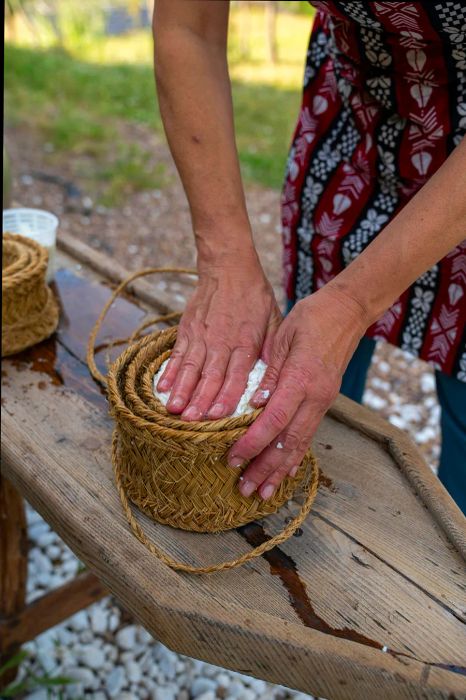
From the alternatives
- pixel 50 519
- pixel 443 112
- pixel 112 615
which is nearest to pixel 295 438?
pixel 50 519

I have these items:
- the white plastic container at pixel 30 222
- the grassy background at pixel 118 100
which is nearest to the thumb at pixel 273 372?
the white plastic container at pixel 30 222

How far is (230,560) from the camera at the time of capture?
129 centimetres

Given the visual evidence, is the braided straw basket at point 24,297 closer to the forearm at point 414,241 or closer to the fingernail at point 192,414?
the fingernail at point 192,414

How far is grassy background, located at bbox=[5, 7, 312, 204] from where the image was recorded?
5.24 m

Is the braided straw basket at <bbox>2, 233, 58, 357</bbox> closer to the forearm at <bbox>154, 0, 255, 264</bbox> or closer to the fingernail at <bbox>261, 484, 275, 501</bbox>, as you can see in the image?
the forearm at <bbox>154, 0, 255, 264</bbox>

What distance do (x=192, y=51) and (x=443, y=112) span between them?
530 mm

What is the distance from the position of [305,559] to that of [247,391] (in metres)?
0.32

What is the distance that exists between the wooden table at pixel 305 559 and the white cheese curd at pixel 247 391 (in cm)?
24

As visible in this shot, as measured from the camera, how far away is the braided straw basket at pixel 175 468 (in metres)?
1.19

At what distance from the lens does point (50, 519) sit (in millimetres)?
1408

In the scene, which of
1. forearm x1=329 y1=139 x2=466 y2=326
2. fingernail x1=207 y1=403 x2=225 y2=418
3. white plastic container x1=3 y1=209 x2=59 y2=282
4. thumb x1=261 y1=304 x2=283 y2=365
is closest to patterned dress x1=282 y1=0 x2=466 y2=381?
forearm x1=329 y1=139 x2=466 y2=326

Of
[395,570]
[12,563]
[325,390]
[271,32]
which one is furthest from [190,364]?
[271,32]

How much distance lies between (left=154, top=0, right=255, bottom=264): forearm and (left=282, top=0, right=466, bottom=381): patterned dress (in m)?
0.23

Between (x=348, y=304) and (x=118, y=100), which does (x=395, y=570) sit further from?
(x=118, y=100)
